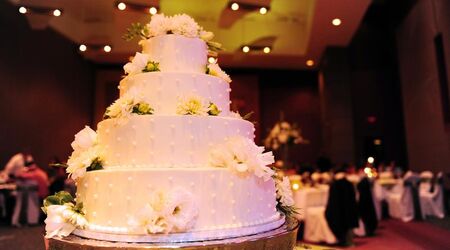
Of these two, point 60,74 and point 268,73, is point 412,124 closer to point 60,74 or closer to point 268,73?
point 268,73

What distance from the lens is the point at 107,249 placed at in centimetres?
207

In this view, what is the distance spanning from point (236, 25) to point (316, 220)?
699 centimetres

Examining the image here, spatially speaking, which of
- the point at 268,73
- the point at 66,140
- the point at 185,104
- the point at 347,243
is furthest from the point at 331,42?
the point at 185,104

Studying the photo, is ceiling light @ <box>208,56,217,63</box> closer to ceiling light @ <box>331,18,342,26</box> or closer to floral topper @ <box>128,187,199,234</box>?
floral topper @ <box>128,187,199,234</box>

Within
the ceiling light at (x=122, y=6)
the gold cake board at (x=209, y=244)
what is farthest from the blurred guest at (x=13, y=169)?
the gold cake board at (x=209, y=244)

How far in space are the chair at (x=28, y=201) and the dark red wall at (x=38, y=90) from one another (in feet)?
3.70

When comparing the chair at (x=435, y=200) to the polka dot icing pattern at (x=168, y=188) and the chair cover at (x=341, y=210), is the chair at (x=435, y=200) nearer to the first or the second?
the chair cover at (x=341, y=210)

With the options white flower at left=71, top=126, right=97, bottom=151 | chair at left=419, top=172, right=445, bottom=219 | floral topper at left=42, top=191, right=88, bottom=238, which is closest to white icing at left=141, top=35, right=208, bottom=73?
white flower at left=71, top=126, right=97, bottom=151

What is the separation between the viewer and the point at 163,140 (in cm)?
250

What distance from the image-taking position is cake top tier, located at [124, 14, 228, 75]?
291 centimetres

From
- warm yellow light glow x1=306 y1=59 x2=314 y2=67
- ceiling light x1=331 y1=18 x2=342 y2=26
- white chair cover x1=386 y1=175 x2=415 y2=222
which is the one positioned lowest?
white chair cover x1=386 y1=175 x2=415 y2=222

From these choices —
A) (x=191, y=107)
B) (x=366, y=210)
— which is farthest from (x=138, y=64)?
(x=366, y=210)

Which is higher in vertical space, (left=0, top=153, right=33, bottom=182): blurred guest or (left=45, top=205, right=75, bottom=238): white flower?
(left=0, top=153, right=33, bottom=182): blurred guest

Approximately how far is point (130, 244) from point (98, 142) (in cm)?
95
